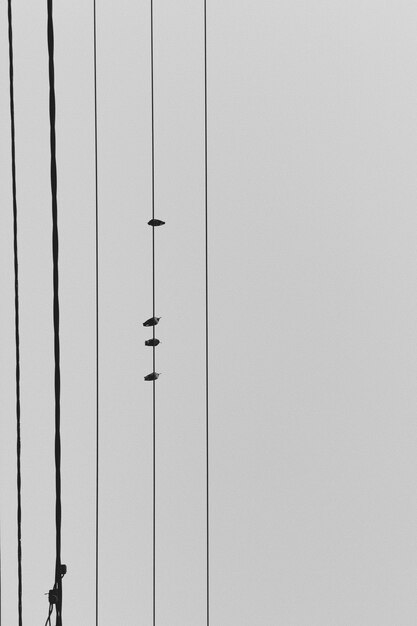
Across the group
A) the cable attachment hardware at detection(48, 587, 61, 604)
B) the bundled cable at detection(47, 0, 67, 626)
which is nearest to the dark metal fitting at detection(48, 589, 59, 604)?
the cable attachment hardware at detection(48, 587, 61, 604)

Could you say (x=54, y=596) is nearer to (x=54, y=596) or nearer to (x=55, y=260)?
(x=54, y=596)

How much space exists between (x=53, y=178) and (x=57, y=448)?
6.09ft

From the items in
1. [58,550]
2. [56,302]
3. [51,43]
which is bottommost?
[58,550]

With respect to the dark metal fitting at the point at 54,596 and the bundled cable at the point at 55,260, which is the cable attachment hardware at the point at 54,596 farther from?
the bundled cable at the point at 55,260

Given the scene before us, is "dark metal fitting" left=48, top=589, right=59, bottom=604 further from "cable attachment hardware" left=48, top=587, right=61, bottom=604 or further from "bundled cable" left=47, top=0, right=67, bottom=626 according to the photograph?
"bundled cable" left=47, top=0, right=67, bottom=626

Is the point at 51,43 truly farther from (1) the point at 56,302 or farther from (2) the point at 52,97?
(1) the point at 56,302

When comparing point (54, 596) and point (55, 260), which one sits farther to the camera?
point (54, 596)

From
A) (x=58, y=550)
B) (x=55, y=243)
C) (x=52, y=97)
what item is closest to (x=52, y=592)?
(x=58, y=550)

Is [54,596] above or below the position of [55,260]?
below

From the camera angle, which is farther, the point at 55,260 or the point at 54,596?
the point at 54,596

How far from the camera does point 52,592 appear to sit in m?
5.99

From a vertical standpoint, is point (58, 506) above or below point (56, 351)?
below

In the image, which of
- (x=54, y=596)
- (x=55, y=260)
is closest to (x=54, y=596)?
(x=54, y=596)

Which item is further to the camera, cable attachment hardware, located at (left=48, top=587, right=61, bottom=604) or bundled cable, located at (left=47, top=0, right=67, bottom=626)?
cable attachment hardware, located at (left=48, top=587, right=61, bottom=604)
